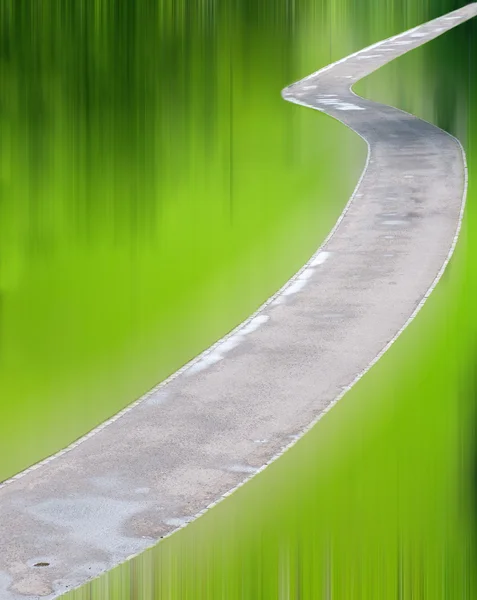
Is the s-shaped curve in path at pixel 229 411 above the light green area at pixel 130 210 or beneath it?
beneath

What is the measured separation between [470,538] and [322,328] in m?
3.04

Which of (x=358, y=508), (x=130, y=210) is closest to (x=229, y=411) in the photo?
(x=358, y=508)

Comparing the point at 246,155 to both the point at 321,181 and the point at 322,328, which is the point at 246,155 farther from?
the point at 322,328

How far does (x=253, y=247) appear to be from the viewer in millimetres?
9984

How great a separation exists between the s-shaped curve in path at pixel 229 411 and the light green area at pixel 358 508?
170 millimetres

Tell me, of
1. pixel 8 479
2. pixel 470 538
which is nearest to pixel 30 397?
pixel 8 479

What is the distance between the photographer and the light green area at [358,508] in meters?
4.91

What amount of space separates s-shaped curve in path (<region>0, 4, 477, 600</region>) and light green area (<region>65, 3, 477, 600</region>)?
0.17m

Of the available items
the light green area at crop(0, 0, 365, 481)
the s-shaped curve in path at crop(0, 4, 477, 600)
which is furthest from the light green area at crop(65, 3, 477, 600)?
the light green area at crop(0, 0, 365, 481)

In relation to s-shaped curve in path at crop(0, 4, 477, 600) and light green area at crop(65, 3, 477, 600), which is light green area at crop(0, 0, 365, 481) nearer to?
s-shaped curve in path at crop(0, 4, 477, 600)

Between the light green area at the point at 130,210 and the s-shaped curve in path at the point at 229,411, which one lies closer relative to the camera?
the s-shaped curve in path at the point at 229,411

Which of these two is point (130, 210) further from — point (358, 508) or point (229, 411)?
point (358, 508)

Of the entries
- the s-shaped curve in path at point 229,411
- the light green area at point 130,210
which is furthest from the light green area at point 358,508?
the light green area at point 130,210

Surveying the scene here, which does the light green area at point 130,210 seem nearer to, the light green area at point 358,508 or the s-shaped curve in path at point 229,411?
the s-shaped curve in path at point 229,411
